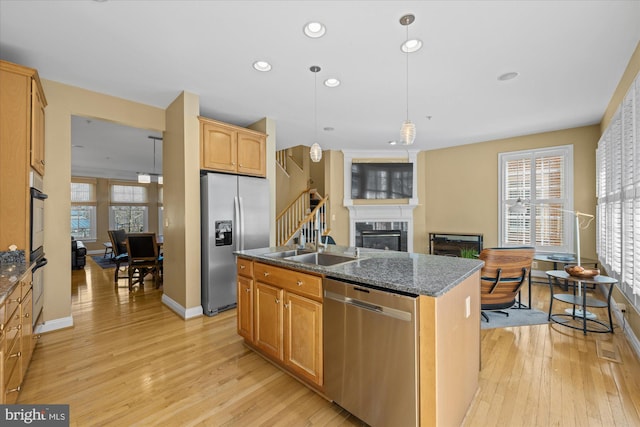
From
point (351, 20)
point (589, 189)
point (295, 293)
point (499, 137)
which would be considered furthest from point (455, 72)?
point (589, 189)

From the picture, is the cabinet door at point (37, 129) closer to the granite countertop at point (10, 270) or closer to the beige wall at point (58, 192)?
the beige wall at point (58, 192)

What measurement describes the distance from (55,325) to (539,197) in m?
7.63

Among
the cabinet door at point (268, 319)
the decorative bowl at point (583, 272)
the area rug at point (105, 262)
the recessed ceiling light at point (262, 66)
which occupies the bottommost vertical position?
the area rug at point (105, 262)

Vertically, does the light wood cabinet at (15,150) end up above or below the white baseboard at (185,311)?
above

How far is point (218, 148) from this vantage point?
12.6 feet

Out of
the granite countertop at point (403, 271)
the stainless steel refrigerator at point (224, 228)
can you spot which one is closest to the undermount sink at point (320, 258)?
the granite countertop at point (403, 271)

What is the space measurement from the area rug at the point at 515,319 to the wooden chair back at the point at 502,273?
8.7 inches

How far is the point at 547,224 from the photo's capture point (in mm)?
Result: 5355

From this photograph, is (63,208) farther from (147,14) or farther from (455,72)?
(455,72)

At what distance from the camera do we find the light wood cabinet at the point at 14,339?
153cm

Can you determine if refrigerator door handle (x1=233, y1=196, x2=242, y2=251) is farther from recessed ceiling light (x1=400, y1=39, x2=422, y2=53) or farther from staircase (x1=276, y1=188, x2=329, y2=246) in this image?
recessed ceiling light (x1=400, y1=39, x2=422, y2=53)

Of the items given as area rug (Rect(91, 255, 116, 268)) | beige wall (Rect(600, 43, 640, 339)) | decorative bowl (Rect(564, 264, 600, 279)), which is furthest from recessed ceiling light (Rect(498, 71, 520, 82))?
area rug (Rect(91, 255, 116, 268))

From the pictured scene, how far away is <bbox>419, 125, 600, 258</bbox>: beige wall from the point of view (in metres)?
4.94

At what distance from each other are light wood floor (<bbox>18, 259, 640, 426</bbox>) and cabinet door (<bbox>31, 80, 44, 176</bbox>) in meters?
1.79
